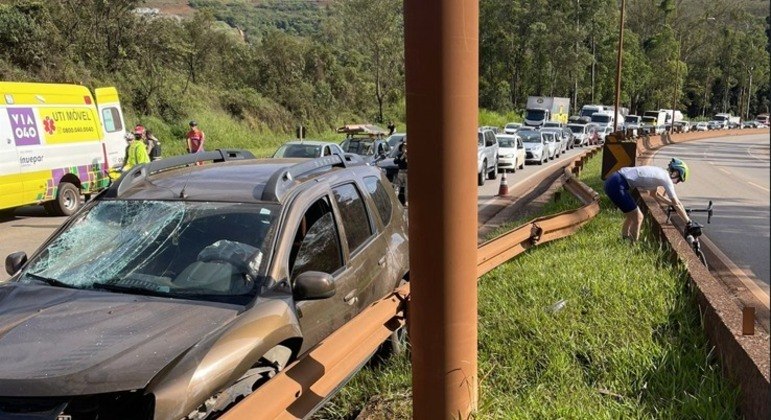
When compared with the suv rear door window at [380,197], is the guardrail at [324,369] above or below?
below

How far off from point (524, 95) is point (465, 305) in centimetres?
7777

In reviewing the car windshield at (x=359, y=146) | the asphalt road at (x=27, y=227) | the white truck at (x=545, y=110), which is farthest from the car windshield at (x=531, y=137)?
the white truck at (x=545, y=110)

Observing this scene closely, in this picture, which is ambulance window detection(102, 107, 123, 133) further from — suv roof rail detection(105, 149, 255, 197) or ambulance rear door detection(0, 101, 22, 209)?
suv roof rail detection(105, 149, 255, 197)

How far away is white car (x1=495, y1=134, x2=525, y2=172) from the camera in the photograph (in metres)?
22.7

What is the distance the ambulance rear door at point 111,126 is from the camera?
1412 cm

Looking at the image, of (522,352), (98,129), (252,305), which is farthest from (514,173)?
(252,305)

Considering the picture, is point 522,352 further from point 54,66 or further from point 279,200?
point 54,66

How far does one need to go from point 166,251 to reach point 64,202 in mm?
10270

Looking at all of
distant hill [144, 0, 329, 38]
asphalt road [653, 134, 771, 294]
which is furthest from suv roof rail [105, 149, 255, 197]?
distant hill [144, 0, 329, 38]

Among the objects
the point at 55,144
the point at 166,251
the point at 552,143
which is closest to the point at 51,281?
the point at 166,251

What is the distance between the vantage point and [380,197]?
16.8ft

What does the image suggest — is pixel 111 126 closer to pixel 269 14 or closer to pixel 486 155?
pixel 486 155

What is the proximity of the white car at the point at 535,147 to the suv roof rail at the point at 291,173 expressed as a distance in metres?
22.8

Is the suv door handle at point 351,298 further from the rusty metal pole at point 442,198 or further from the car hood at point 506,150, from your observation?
the car hood at point 506,150
